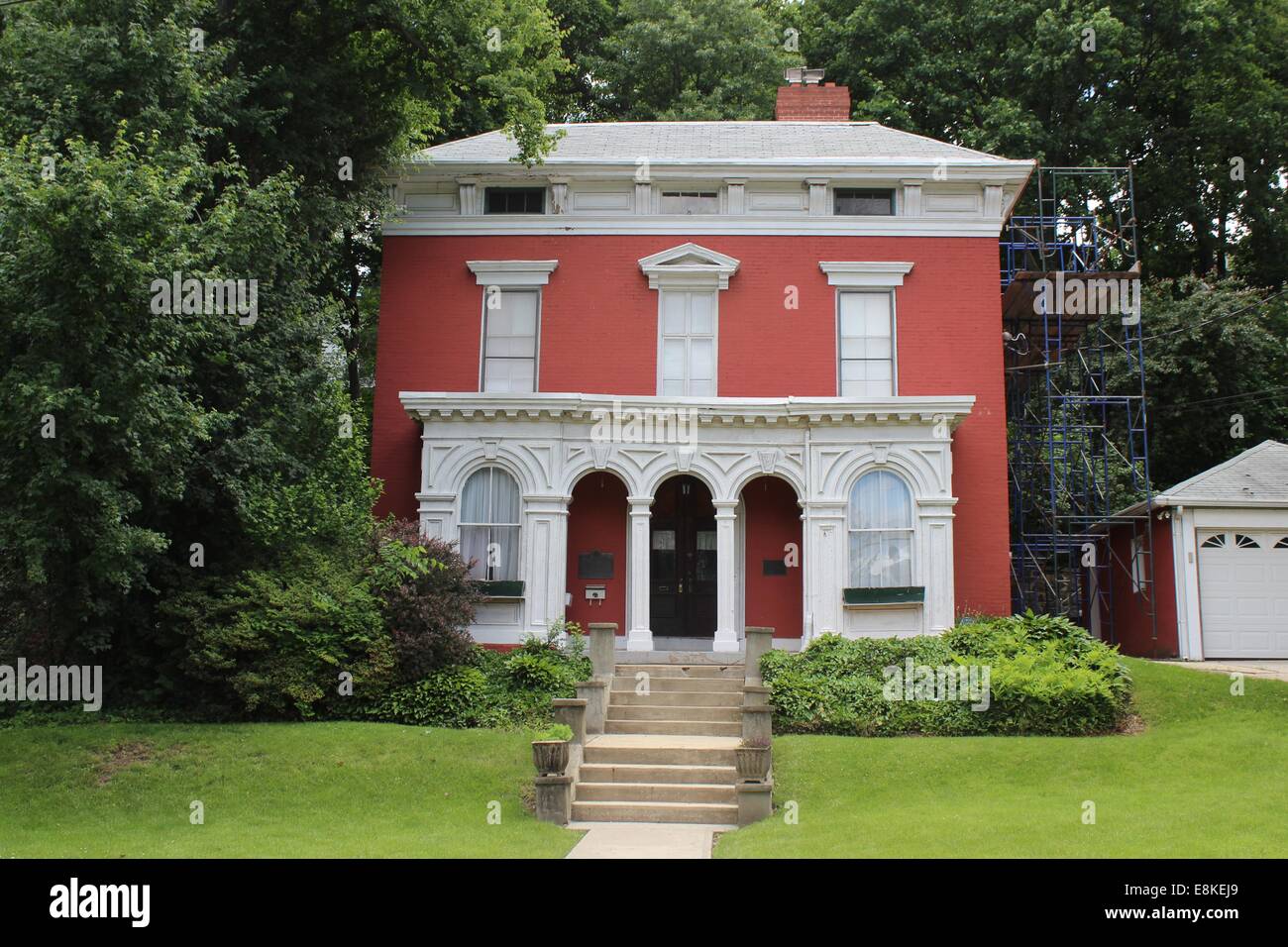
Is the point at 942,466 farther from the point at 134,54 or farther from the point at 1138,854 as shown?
the point at 134,54

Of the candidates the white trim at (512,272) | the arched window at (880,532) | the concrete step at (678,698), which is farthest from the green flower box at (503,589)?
the white trim at (512,272)

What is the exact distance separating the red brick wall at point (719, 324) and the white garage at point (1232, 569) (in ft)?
11.9

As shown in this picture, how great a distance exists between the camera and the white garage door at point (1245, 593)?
2047 cm

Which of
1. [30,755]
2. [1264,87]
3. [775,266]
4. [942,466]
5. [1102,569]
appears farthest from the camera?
[1264,87]

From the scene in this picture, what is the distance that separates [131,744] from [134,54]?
9896 millimetres

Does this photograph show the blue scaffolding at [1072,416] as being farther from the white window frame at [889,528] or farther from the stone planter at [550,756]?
the stone planter at [550,756]

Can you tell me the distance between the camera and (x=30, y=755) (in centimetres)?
1384

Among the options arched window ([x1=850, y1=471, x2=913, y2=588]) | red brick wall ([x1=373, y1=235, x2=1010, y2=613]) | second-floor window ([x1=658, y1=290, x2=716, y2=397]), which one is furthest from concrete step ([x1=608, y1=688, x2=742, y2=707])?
second-floor window ([x1=658, y1=290, x2=716, y2=397])

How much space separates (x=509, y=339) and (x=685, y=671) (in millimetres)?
7628

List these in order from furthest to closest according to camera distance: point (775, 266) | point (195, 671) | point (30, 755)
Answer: point (775, 266) → point (195, 671) → point (30, 755)

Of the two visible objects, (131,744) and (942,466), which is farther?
(942,466)

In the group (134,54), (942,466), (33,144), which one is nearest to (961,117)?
(942,466)

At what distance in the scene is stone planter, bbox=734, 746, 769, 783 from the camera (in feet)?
41.9

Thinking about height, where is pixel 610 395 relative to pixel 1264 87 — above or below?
below
